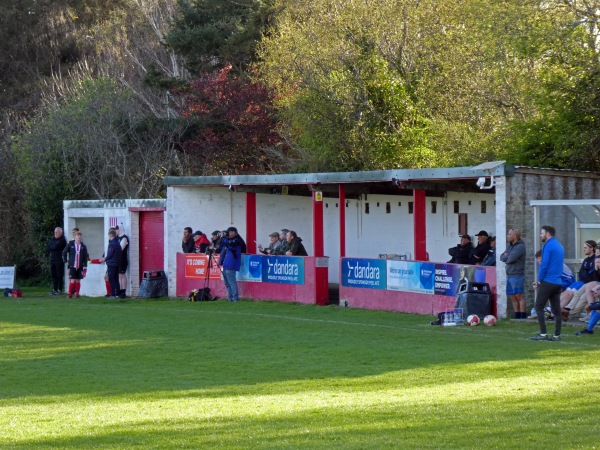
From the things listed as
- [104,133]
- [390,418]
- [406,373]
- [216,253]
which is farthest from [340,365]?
[104,133]

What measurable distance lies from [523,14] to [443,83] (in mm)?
9726

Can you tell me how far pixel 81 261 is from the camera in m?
29.5

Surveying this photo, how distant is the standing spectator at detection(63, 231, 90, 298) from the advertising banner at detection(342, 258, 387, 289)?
9000 mm

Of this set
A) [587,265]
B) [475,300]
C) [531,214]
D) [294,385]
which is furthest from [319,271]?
[294,385]

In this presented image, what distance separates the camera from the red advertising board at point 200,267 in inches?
1059

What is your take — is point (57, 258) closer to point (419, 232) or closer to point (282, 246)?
point (282, 246)

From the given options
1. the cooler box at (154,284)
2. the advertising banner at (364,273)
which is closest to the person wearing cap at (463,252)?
the advertising banner at (364,273)

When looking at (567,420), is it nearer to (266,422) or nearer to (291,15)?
(266,422)

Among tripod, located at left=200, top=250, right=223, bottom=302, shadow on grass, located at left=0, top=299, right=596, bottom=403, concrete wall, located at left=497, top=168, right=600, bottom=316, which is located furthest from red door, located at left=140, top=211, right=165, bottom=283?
concrete wall, located at left=497, top=168, right=600, bottom=316

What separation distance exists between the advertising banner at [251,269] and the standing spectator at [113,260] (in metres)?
3.76

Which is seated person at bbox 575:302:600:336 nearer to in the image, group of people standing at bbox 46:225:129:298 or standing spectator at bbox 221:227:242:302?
standing spectator at bbox 221:227:242:302

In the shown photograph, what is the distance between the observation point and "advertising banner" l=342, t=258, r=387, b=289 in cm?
2288

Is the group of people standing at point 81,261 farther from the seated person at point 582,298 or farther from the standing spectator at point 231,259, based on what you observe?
the seated person at point 582,298

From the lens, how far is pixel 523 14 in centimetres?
2492
